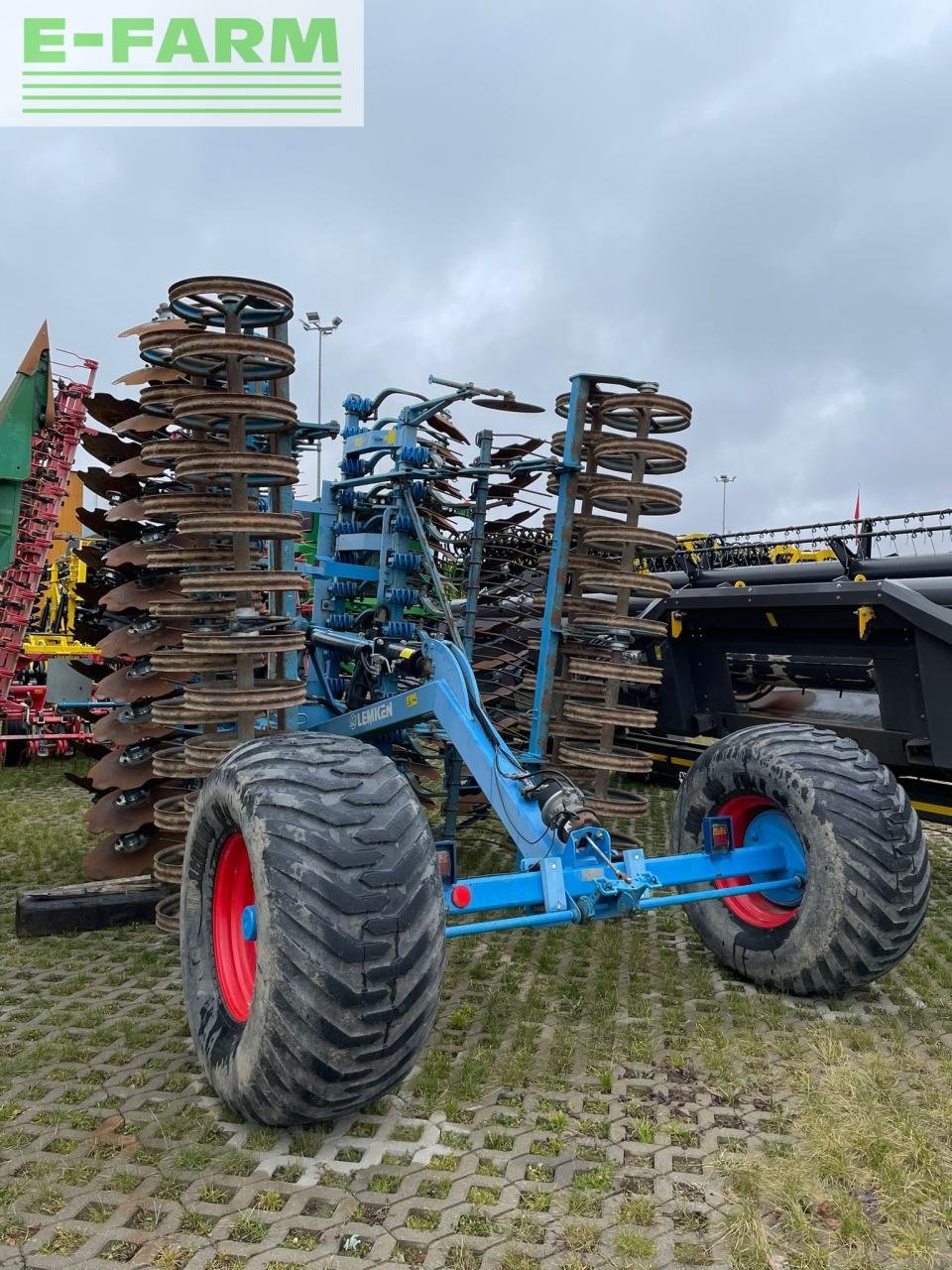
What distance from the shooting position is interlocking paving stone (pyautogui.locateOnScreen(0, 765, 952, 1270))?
2.47m

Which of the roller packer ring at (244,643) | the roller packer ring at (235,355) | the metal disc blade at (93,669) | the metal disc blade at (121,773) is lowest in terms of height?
the metal disc blade at (121,773)

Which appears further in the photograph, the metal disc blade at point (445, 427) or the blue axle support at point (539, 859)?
the metal disc blade at point (445, 427)

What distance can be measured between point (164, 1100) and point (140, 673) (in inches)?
106

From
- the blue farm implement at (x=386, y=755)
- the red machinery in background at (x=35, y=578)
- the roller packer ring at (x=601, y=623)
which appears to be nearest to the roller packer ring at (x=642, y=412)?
the blue farm implement at (x=386, y=755)

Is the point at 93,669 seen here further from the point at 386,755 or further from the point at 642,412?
the point at 642,412

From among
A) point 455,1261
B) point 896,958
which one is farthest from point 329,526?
point 455,1261

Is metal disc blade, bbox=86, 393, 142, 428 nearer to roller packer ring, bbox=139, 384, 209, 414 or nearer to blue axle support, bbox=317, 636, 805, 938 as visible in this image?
roller packer ring, bbox=139, 384, 209, 414

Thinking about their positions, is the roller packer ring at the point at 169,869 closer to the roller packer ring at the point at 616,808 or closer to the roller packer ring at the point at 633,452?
the roller packer ring at the point at 616,808

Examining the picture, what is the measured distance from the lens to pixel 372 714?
467 cm

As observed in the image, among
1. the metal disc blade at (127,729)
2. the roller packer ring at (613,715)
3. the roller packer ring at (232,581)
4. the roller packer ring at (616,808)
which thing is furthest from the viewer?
the metal disc blade at (127,729)

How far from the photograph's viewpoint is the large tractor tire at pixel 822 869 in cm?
378

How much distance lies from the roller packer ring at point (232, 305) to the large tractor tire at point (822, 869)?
9.02ft

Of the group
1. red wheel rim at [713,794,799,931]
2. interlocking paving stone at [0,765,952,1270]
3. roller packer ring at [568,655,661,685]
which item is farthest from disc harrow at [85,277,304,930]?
red wheel rim at [713,794,799,931]

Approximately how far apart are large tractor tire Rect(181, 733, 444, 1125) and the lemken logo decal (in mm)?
1505
